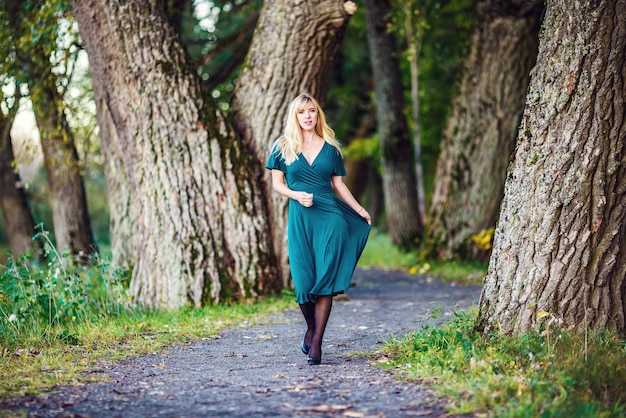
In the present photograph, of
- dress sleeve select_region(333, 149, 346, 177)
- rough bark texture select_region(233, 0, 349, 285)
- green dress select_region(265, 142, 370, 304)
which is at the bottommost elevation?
green dress select_region(265, 142, 370, 304)

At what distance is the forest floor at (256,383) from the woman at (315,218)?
43cm

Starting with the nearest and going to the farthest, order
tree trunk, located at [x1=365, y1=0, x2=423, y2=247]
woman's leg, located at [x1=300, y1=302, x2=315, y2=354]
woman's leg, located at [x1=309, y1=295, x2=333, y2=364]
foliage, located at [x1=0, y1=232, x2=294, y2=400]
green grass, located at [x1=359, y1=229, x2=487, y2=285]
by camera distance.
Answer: foliage, located at [x1=0, y1=232, x2=294, y2=400] < woman's leg, located at [x1=309, y1=295, x2=333, y2=364] < woman's leg, located at [x1=300, y1=302, x2=315, y2=354] < green grass, located at [x1=359, y1=229, x2=487, y2=285] < tree trunk, located at [x1=365, y1=0, x2=423, y2=247]

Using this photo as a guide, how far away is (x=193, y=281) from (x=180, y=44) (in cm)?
301

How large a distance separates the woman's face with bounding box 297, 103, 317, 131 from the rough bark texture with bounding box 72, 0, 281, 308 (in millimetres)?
3125

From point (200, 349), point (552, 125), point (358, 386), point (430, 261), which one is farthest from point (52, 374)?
point (430, 261)

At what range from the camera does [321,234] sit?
6062 mm

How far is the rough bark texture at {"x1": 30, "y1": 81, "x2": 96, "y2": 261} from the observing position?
11781 millimetres

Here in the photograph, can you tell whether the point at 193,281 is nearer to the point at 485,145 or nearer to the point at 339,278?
the point at 339,278

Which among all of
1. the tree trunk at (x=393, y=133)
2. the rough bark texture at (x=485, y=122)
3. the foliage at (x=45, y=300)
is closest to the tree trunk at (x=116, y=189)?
the foliage at (x=45, y=300)

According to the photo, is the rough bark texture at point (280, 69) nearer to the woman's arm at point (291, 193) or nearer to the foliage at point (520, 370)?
the woman's arm at point (291, 193)

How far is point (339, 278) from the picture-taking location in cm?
600

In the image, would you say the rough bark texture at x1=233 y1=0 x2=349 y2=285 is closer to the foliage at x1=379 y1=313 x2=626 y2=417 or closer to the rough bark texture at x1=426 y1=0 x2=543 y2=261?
the rough bark texture at x1=426 y1=0 x2=543 y2=261

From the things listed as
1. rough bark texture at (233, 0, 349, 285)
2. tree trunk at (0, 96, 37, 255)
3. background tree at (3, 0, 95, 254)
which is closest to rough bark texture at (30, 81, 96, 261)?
background tree at (3, 0, 95, 254)

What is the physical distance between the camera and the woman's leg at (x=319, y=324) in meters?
5.87
